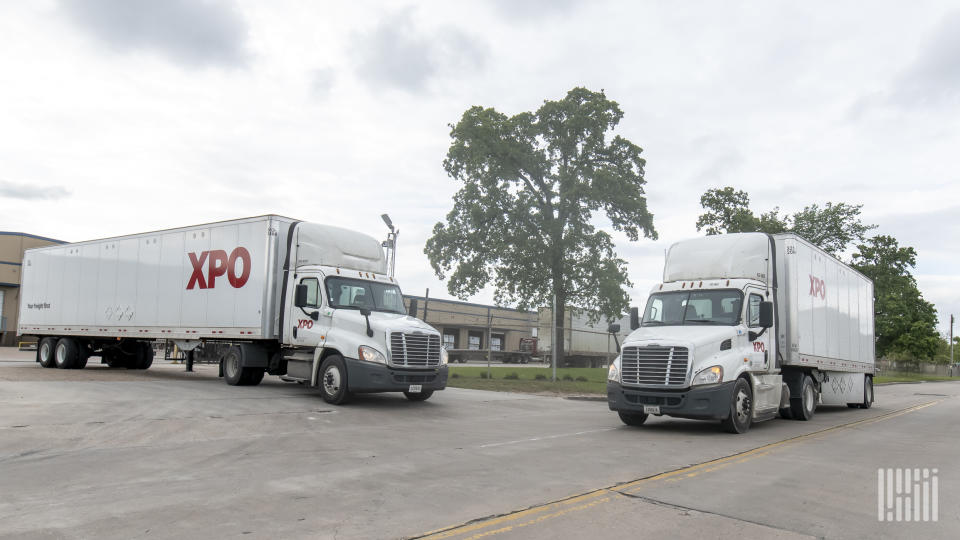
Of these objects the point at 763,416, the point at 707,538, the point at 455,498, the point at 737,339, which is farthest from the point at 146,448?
the point at 763,416

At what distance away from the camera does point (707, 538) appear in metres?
5.23

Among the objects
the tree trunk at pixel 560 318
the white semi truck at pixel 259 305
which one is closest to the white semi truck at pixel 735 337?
the white semi truck at pixel 259 305

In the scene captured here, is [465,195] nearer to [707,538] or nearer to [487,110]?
[487,110]

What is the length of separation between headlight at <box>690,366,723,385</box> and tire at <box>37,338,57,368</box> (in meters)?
21.5

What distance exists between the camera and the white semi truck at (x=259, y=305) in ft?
47.8

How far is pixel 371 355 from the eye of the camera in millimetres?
14070

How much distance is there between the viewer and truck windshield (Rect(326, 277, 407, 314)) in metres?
15.4

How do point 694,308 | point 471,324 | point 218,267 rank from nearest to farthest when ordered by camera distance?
1. point 694,308
2. point 218,267
3. point 471,324

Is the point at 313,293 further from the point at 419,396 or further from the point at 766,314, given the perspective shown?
the point at 766,314

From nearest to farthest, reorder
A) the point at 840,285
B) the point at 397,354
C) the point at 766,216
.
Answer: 1. the point at 397,354
2. the point at 840,285
3. the point at 766,216

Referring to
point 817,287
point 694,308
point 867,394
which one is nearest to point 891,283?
point 867,394

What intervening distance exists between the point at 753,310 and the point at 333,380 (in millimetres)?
→ 8578

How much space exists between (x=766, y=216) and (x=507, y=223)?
19527 millimetres

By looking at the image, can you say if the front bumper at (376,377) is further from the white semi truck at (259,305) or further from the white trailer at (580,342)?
the white trailer at (580,342)
